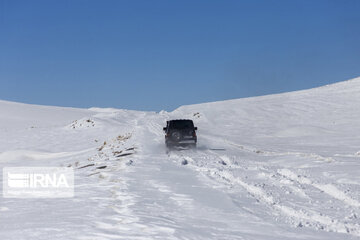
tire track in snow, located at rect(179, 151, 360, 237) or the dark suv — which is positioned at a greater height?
the dark suv

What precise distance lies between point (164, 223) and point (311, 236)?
2.21 meters

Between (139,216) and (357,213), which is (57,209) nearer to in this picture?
(139,216)

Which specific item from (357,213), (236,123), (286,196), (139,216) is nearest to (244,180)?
(286,196)

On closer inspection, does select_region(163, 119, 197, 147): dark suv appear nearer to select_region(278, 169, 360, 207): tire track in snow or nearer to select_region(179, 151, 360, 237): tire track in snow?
select_region(278, 169, 360, 207): tire track in snow

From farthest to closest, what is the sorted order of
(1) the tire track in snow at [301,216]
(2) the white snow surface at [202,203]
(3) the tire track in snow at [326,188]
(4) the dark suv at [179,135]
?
(4) the dark suv at [179,135]
(3) the tire track in snow at [326,188]
(1) the tire track in snow at [301,216]
(2) the white snow surface at [202,203]

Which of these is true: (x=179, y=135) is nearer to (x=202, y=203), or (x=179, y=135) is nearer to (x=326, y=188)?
(x=326, y=188)

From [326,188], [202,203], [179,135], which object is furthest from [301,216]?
[179,135]

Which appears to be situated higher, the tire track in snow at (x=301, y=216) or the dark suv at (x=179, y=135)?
the dark suv at (x=179, y=135)

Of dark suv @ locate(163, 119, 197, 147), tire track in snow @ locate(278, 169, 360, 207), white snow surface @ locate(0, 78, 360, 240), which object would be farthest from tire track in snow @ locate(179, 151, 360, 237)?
dark suv @ locate(163, 119, 197, 147)

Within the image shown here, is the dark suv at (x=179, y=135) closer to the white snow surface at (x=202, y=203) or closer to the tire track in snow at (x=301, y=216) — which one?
the white snow surface at (x=202, y=203)

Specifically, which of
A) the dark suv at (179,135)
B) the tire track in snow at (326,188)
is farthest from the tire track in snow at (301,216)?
the dark suv at (179,135)

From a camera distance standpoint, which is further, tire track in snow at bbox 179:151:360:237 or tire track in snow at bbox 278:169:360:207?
tire track in snow at bbox 278:169:360:207

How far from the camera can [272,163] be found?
15.9 meters

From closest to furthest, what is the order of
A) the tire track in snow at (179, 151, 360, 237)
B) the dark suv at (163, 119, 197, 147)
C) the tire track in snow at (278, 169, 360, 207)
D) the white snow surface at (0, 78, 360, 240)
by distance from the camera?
1. the white snow surface at (0, 78, 360, 240)
2. the tire track in snow at (179, 151, 360, 237)
3. the tire track in snow at (278, 169, 360, 207)
4. the dark suv at (163, 119, 197, 147)
